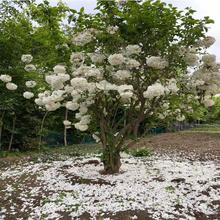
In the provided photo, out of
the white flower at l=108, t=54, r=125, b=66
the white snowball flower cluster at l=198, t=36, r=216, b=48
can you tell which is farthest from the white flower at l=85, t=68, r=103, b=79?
the white snowball flower cluster at l=198, t=36, r=216, b=48

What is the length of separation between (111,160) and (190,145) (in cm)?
593

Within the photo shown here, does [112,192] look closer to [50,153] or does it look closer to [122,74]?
[122,74]

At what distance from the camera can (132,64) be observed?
541 cm

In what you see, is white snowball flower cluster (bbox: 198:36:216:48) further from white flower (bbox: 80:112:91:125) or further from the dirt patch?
the dirt patch

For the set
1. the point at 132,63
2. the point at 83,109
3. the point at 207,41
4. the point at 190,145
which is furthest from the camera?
Answer: the point at 190,145

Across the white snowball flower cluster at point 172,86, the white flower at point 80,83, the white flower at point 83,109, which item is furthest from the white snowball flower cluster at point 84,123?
the white snowball flower cluster at point 172,86

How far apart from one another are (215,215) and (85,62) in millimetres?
3069

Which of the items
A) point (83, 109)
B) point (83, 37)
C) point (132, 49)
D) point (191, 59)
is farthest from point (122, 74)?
point (191, 59)

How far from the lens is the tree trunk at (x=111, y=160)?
6432 mm

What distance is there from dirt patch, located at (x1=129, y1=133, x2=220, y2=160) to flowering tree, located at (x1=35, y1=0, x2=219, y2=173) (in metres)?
3.36

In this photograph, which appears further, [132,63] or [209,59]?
[209,59]

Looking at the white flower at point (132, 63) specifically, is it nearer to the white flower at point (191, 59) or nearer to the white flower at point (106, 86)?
the white flower at point (106, 86)

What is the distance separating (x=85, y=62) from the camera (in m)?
6.27

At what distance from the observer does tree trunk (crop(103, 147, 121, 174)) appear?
21.1ft
